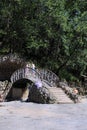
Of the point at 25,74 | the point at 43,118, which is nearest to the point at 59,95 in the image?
the point at 25,74

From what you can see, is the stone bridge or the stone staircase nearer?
the stone staircase

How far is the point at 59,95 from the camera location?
37.3 metres

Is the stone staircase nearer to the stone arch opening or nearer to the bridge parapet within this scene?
the bridge parapet

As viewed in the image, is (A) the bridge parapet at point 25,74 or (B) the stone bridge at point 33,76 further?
(A) the bridge parapet at point 25,74

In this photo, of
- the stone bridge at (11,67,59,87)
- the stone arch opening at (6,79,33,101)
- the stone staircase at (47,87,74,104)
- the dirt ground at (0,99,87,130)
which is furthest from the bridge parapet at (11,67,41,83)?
the dirt ground at (0,99,87,130)

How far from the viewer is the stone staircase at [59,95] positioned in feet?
119

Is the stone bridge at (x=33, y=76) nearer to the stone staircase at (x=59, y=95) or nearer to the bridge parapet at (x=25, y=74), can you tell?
the bridge parapet at (x=25, y=74)

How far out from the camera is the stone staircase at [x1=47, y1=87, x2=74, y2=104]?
1427 inches

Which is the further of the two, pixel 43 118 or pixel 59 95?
pixel 59 95

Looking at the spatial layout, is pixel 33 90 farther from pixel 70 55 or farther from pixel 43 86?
pixel 70 55

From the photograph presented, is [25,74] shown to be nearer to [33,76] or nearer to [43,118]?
[33,76]

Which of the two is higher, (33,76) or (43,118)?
(33,76)

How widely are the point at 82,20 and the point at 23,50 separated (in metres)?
7.99

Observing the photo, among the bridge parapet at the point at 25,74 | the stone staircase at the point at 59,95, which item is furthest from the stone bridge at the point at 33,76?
the stone staircase at the point at 59,95
